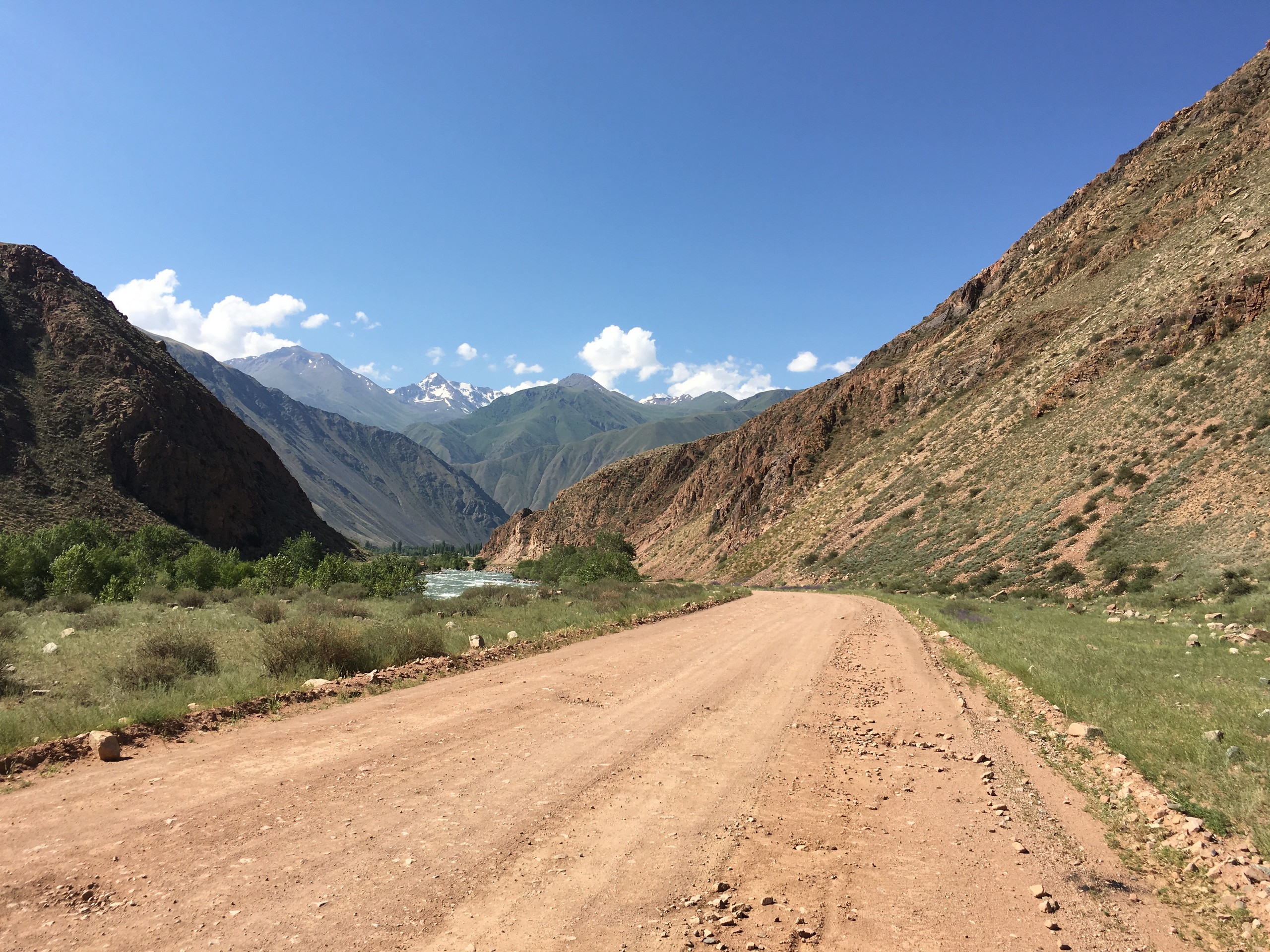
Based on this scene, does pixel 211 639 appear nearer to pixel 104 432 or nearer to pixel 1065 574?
pixel 1065 574

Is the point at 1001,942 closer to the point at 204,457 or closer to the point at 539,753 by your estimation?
the point at 539,753

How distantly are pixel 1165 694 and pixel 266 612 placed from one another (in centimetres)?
2180

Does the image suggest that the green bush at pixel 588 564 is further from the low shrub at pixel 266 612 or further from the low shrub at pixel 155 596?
the low shrub at pixel 266 612

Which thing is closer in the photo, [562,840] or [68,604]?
[562,840]

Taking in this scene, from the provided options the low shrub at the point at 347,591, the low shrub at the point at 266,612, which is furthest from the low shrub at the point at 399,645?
the low shrub at the point at 347,591

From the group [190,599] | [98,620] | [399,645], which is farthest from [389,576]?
[399,645]

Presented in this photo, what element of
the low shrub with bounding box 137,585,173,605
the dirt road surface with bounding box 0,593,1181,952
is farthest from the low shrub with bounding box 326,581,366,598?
the dirt road surface with bounding box 0,593,1181,952

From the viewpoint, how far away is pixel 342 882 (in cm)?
411

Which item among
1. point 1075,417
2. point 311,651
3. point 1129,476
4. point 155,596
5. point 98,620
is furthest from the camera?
point 1075,417

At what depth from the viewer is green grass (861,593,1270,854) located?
19.4 feet

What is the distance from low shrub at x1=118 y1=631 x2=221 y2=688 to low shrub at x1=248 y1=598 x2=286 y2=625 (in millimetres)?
6547

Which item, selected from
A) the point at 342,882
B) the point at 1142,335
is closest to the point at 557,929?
the point at 342,882

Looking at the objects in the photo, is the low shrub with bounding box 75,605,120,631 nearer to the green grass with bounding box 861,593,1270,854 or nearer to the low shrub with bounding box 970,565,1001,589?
the green grass with bounding box 861,593,1270,854

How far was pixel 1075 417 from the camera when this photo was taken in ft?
144
